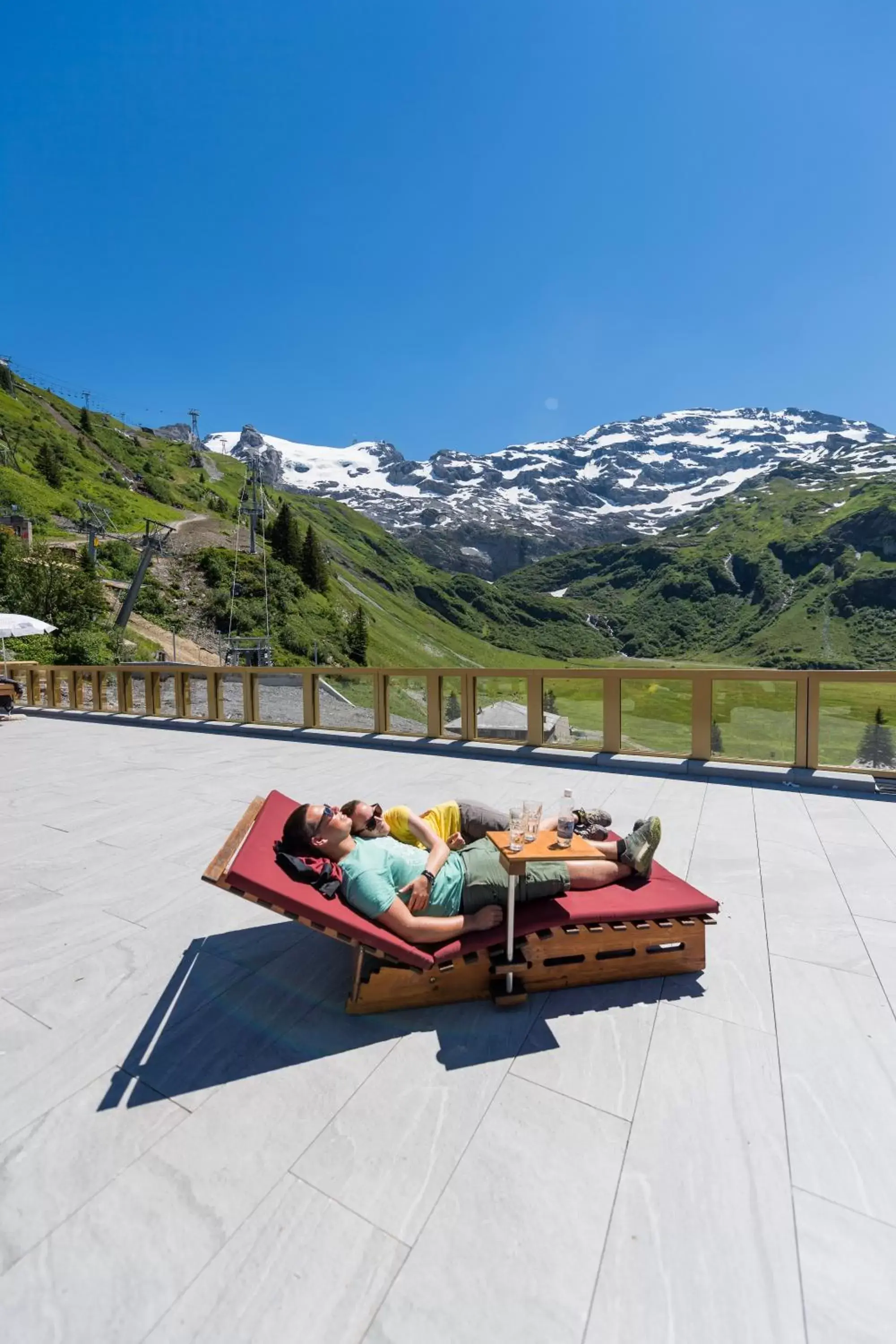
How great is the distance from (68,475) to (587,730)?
244 feet

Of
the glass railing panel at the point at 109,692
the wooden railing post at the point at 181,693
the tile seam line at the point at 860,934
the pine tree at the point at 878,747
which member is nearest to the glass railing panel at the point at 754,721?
the pine tree at the point at 878,747

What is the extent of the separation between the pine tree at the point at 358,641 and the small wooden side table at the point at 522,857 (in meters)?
48.4

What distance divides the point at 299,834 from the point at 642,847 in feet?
5.66

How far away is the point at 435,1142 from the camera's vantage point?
1911 millimetres

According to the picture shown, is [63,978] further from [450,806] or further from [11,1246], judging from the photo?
[450,806]

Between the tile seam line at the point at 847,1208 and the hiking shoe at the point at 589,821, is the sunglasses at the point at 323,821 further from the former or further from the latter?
the tile seam line at the point at 847,1208

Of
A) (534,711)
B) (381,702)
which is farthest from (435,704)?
(534,711)

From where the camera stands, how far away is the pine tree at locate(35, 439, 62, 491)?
6003 centimetres

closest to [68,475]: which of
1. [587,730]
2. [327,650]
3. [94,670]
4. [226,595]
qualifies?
[226,595]

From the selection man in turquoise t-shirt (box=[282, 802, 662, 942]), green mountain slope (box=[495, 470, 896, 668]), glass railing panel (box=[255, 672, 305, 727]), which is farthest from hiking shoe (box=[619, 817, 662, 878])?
green mountain slope (box=[495, 470, 896, 668])

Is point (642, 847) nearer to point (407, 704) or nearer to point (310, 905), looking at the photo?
point (310, 905)

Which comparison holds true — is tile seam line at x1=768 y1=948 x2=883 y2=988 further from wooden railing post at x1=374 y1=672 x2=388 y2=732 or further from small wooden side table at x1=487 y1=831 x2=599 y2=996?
wooden railing post at x1=374 y1=672 x2=388 y2=732

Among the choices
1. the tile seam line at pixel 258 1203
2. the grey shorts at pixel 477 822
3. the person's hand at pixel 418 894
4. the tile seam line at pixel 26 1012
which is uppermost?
the grey shorts at pixel 477 822

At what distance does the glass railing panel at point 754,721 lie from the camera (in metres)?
6.81
